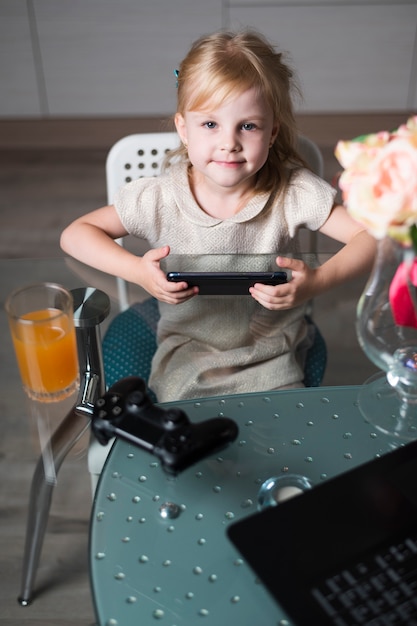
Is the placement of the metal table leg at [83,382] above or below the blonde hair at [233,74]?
below

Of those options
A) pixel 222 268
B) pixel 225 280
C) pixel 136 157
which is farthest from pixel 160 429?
pixel 136 157

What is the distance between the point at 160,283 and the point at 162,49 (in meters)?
2.12

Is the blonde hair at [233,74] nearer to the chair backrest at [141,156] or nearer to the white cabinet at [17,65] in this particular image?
the chair backrest at [141,156]

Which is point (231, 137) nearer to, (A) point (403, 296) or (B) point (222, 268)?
(B) point (222, 268)

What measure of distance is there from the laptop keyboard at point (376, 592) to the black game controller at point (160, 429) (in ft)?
0.61

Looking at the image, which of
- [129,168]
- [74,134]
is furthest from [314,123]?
[129,168]

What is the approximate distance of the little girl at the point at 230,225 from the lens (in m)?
1.12

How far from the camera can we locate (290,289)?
3.64 ft

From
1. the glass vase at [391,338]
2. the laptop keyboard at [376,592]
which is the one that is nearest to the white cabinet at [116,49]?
the glass vase at [391,338]

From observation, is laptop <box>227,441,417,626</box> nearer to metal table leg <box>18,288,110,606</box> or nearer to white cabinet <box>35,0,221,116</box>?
metal table leg <box>18,288,110,606</box>

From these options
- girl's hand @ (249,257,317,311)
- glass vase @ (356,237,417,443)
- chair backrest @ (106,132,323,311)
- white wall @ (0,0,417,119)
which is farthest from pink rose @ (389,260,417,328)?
white wall @ (0,0,417,119)

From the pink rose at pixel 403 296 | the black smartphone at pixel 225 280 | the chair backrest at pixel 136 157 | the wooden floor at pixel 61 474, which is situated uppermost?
the pink rose at pixel 403 296

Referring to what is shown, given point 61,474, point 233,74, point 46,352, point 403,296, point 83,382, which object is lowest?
point 61,474

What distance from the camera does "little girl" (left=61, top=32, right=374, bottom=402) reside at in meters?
1.12
